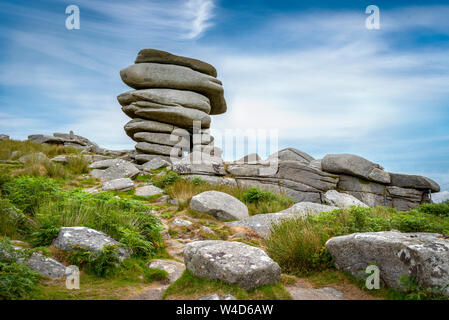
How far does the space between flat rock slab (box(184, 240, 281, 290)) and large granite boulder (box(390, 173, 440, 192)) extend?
13150 millimetres

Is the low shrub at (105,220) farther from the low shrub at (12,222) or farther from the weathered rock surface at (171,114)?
the weathered rock surface at (171,114)

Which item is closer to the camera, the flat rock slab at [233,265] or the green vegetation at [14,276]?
the green vegetation at [14,276]

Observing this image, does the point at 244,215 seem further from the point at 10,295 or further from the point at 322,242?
the point at 10,295

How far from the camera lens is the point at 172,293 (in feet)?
13.8

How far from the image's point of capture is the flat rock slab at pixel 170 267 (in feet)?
16.5

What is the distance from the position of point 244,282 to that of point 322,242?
86.4 inches

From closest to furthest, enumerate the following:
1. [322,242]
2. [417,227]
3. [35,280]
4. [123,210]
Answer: [35,280], [322,242], [417,227], [123,210]

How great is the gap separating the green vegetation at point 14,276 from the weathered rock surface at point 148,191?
747cm

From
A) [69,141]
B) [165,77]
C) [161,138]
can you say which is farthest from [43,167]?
[69,141]

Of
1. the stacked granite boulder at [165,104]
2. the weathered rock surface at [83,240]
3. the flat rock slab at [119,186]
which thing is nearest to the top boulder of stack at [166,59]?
the stacked granite boulder at [165,104]

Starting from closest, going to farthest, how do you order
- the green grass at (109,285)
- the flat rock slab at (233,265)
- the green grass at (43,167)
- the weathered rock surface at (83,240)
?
the green grass at (109,285) < the flat rock slab at (233,265) < the weathered rock surface at (83,240) < the green grass at (43,167)

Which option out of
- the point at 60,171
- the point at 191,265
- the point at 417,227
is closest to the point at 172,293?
the point at 191,265

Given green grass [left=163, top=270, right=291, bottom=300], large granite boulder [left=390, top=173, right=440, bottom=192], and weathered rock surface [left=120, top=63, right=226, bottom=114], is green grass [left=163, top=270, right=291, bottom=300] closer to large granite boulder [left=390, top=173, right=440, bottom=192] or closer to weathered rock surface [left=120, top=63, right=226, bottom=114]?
large granite boulder [left=390, top=173, right=440, bottom=192]

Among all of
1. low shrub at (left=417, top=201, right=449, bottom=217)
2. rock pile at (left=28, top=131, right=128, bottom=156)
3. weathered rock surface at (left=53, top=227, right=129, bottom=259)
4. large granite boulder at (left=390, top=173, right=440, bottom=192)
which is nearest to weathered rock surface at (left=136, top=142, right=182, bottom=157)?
rock pile at (left=28, top=131, right=128, bottom=156)
